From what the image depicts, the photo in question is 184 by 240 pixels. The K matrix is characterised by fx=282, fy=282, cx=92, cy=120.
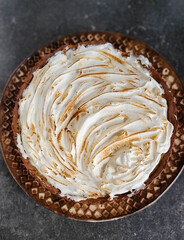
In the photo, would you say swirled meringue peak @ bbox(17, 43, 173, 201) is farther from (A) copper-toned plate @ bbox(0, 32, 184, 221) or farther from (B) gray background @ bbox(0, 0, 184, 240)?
(B) gray background @ bbox(0, 0, 184, 240)

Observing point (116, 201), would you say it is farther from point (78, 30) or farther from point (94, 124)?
point (78, 30)

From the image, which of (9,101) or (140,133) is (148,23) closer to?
(140,133)

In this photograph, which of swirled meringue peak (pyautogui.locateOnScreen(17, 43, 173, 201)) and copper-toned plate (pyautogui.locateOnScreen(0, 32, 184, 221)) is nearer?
swirled meringue peak (pyautogui.locateOnScreen(17, 43, 173, 201))

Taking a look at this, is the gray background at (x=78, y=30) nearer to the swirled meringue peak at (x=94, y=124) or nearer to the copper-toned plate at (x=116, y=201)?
the copper-toned plate at (x=116, y=201)

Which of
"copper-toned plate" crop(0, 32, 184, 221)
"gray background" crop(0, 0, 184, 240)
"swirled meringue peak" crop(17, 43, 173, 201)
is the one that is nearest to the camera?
"swirled meringue peak" crop(17, 43, 173, 201)

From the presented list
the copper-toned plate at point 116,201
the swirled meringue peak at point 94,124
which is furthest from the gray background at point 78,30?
the swirled meringue peak at point 94,124

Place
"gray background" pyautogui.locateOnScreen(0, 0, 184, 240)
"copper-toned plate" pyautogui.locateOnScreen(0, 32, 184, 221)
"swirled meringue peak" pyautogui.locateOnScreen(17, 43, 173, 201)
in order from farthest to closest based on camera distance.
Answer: "gray background" pyautogui.locateOnScreen(0, 0, 184, 240) < "copper-toned plate" pyautogui.locateOnScreen(0, 32, 184, 221) < "swirled meringue peak" pyautogui.locateOnScreen(17, 43, 173, 201)

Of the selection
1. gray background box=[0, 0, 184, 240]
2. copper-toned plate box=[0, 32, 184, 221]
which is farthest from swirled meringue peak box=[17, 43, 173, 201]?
gray background box=[0, 0, 184, 240]
